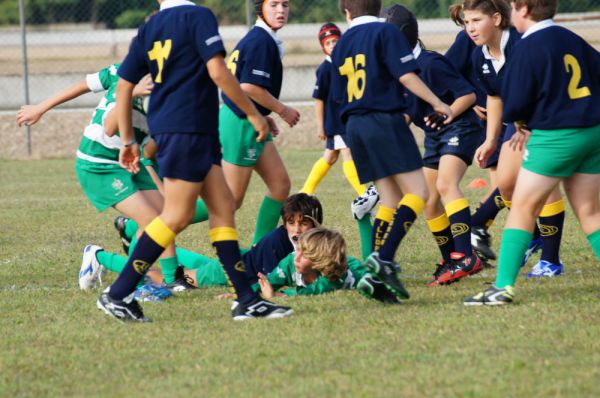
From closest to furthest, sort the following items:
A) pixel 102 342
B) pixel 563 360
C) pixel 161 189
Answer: pixel 563 360
pixel 102 342
pixel 161 189

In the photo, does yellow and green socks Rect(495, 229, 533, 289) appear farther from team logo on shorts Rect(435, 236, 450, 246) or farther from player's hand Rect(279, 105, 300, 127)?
player's hand Rect(279, 105, 300, 127)

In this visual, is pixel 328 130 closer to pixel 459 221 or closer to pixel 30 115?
pixel 459 221

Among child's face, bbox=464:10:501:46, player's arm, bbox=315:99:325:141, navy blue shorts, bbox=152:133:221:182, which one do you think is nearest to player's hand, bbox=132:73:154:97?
navy blue shorts, bbox=152:133:221:182

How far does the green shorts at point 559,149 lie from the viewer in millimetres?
5355

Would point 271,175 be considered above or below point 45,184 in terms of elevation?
above

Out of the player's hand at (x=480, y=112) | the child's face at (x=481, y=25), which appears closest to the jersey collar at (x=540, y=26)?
the child's face at (x=481, y=25)

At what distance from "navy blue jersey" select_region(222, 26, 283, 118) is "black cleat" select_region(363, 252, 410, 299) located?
1696 millimetres

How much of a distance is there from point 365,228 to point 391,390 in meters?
3.62

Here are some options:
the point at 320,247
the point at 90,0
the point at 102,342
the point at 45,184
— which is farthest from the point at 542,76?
the point at 90,0

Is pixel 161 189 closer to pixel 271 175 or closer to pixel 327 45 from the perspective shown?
pixel 271 175

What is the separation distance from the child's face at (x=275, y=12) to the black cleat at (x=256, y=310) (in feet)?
7.55

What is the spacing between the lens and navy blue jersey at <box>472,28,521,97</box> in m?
6.60

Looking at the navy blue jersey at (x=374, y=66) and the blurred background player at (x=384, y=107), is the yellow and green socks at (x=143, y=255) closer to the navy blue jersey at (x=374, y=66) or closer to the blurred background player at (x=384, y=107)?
the blurred background player at (x=384, y=107)

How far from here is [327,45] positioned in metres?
Result: 10.7
